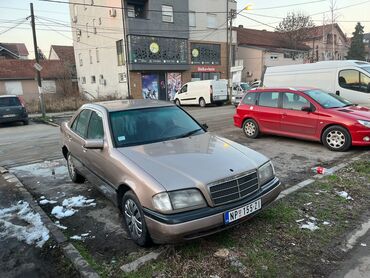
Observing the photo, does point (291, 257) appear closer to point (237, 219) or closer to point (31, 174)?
point (237, 219)

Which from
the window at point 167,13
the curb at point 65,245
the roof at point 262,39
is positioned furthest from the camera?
the roof at point 262,39

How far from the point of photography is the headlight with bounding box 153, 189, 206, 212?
312 cm

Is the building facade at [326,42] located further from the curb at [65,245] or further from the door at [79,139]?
the curb at [65,245]

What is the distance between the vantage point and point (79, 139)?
5324 millimetres

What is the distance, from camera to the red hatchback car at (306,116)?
739cm

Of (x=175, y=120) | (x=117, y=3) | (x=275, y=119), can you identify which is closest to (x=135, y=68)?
(x=117, y=3)

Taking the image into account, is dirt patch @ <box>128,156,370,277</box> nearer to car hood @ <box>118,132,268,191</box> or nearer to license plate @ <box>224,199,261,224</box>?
license plate @ <box>224,199,261,224</box>

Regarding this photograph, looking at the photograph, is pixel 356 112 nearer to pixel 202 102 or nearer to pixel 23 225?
pixel 23 225

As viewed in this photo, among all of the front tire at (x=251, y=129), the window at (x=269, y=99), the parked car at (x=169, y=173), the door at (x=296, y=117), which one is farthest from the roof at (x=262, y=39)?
the parked car at (x=169, y=173)

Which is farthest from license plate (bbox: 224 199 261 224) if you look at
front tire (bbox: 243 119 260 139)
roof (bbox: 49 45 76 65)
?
roof (bbox: 49 45 76 65)

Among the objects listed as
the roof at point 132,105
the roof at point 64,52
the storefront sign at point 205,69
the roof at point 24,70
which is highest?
the roof at point 64,52

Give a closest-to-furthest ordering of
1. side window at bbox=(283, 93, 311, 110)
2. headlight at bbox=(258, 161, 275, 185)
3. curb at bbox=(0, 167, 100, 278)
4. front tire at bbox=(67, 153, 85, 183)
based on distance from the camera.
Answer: curb at bbox=(0, 167, 100, 278) < headlight at bbox=(258, 161, 275, 185) < front tire at bbox=(67, 153, 85, 183) < side window at bbox=(283, 93, 311, 110)

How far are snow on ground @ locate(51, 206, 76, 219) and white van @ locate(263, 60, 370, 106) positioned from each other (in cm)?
998

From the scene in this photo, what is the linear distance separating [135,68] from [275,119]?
20.0 metres
